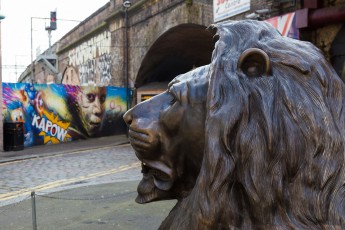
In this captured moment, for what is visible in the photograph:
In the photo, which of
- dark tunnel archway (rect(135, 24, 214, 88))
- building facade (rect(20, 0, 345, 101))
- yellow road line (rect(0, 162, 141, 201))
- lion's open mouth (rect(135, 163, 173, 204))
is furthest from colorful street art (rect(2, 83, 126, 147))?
lion's open mouth (rect(135, 163, 173, 204))

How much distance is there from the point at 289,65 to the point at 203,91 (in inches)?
10.5

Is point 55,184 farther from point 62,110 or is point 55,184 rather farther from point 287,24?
point 62,110

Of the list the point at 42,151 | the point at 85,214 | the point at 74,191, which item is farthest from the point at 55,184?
the point at 42,151

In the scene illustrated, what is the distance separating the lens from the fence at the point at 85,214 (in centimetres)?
496

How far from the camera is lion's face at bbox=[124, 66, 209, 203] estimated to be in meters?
1.24

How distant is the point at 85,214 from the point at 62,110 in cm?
1212

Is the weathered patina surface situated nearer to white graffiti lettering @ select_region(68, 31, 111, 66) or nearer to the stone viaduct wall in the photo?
the stone viaduct wall

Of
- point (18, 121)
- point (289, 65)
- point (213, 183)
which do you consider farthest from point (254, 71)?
point (18, 121)

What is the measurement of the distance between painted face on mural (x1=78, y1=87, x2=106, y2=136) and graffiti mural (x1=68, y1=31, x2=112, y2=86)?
6.89ft

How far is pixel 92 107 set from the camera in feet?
60.5

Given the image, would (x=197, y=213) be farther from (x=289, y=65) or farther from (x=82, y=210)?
(x=82, y=210)

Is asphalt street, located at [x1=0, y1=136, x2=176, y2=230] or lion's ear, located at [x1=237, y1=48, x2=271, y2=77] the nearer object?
lion's ear, located at [x1=237, y1=48, x2=271, y2=77]

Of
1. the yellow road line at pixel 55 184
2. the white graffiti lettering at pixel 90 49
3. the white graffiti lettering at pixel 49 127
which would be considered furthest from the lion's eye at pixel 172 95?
the white graffiti lettering at pixel 90 49

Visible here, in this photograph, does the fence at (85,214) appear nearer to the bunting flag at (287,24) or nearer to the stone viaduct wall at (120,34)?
the bunting flag at (287,24)
